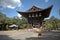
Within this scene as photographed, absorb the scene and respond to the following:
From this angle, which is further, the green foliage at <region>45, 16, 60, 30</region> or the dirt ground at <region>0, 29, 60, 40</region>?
the green foliage at <region>45, 16, 60, 30</region>

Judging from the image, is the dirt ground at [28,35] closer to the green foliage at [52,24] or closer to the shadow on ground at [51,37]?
the shadow on ground at [51,37]

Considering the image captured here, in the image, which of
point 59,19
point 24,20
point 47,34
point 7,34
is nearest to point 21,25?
point 24,20

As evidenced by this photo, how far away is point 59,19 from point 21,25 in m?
0.94

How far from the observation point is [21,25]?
4.12m

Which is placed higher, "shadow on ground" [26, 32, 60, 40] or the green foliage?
the green foliage

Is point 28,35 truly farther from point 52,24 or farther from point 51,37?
point 52,24

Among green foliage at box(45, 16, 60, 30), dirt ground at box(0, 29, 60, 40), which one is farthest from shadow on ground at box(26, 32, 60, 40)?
green foliage at box(45, 16, 60, 30)

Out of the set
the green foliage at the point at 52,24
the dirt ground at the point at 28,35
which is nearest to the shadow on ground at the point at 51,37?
the dirt ground at the point at 28,35

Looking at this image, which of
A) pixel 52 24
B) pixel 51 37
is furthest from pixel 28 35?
pixel 52 24

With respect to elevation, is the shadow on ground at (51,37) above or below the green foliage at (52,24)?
below

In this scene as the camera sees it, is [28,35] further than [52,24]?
No

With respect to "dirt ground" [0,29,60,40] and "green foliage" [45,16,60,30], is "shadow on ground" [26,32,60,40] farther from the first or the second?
"green foliage" [45,16,60,30]

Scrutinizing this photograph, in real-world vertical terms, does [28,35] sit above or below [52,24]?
below

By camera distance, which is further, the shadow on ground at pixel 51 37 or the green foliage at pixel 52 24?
the green foliage at pixel 52 24
